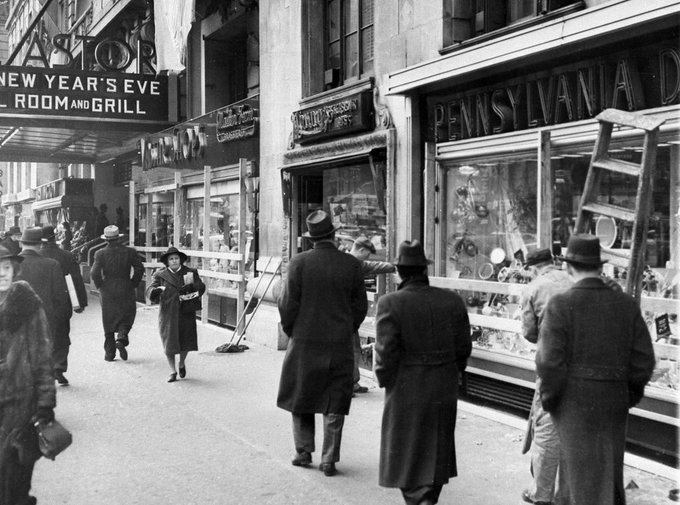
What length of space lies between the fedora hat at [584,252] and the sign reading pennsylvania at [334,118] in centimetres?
626

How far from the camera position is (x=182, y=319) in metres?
9.58

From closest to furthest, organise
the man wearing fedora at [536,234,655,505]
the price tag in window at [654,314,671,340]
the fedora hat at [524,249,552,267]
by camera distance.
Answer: the man wearing fedora at [536,234,655,505], the fedora hat at [524,249,552,267], the price tag in window at [654,314,671,340]

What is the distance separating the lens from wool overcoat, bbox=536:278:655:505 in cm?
409

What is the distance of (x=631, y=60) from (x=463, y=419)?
3.66 metres

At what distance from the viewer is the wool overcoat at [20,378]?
4355 mm

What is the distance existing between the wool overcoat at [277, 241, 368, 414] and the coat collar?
2.32 meters

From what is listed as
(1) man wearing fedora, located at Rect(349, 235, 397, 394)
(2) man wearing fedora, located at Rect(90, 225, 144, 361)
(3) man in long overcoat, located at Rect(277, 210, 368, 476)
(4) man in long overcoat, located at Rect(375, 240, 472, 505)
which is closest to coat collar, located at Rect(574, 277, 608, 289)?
(4) man in long overcoat, located at Rect(375, 240, 472, 505)

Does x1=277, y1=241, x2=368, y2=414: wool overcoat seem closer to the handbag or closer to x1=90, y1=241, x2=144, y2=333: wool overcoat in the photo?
the handbag

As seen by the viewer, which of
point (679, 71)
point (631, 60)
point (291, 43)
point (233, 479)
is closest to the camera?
point (233, 479)

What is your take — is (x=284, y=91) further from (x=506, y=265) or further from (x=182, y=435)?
(x=182, y=435)

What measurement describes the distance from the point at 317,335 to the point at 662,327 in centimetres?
286

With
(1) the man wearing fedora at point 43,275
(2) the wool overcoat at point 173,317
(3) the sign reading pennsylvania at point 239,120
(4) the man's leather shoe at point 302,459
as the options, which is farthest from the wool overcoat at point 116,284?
(4) the man's leather shoe at point 302,459

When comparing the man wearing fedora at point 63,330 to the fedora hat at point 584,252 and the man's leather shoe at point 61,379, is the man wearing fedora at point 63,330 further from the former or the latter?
the fedora hat at point 584,252

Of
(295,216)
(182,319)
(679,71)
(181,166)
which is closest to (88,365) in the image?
(182,319)
